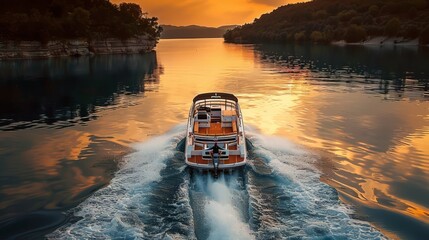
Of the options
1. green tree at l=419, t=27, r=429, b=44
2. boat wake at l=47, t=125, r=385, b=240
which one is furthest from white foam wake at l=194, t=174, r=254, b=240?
green tree at l=419, t=27, r=429, b=44

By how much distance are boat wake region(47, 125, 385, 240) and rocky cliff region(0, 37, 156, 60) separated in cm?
10540

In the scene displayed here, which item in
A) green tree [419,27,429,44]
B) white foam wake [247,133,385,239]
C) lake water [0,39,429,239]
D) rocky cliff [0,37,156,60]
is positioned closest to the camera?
white foam wake [247,133,385,239]

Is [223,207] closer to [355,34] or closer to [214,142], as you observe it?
[214,142]

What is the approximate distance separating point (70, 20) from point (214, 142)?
402ft

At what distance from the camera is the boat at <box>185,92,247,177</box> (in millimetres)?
20766

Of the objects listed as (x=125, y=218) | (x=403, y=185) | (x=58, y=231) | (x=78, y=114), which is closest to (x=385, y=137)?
(x=403, y=185)

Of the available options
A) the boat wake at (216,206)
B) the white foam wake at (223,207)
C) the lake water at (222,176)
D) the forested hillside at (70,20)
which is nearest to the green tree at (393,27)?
the forested hillside at (70,20)

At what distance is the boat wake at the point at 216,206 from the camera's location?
49.4 feet

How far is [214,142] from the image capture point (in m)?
23.0

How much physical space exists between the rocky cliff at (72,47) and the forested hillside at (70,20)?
79.8 inches

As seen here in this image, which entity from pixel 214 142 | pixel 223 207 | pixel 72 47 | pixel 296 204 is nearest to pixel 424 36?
pixel 72 47

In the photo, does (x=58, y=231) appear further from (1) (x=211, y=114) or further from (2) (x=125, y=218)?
(1) (x=211, y=114)

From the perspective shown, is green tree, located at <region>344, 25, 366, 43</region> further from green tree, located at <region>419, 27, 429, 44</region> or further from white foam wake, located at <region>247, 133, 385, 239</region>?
white foam wake, located at <region>247, 133, 385, 239</region>

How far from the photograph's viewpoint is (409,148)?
87.1ft
